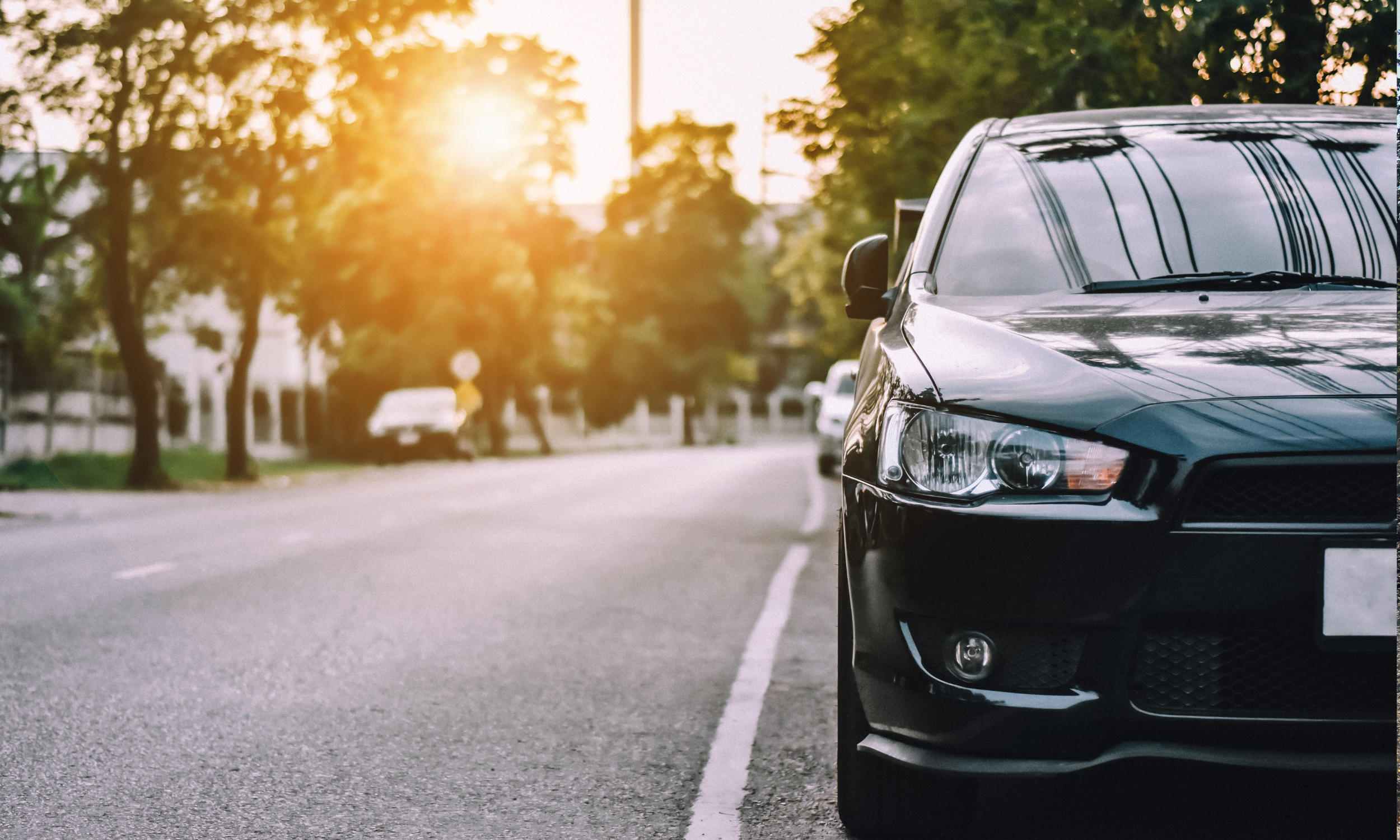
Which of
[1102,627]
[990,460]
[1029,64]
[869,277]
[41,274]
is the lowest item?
[1102,627]

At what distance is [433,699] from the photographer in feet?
18.3

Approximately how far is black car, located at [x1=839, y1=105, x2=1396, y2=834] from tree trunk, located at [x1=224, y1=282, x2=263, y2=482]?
24137 mm

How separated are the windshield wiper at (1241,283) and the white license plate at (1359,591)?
113cm

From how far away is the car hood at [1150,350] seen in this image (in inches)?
118

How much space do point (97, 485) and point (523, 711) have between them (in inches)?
792

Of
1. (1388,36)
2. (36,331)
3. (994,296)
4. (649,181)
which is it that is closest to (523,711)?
(994,296)

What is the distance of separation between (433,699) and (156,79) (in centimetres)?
1907

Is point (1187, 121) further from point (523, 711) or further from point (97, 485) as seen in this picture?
point (97, 485)

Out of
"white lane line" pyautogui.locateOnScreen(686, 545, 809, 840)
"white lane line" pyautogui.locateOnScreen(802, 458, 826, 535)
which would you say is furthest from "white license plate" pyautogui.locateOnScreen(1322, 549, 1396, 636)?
"white lane line" pyautogui.locateOnScreen(802, 458, 826, 535)

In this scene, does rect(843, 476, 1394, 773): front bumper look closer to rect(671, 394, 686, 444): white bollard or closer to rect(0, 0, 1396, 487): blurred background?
rect(0, 0, 1396, 487): blurred background

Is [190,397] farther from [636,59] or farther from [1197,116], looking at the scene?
[1197,116]

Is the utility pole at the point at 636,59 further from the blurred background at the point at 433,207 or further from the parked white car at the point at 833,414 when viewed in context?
the parked white car at the point at 833,414

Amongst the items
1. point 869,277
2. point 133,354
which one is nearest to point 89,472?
point 133,354

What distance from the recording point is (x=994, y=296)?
383cm
